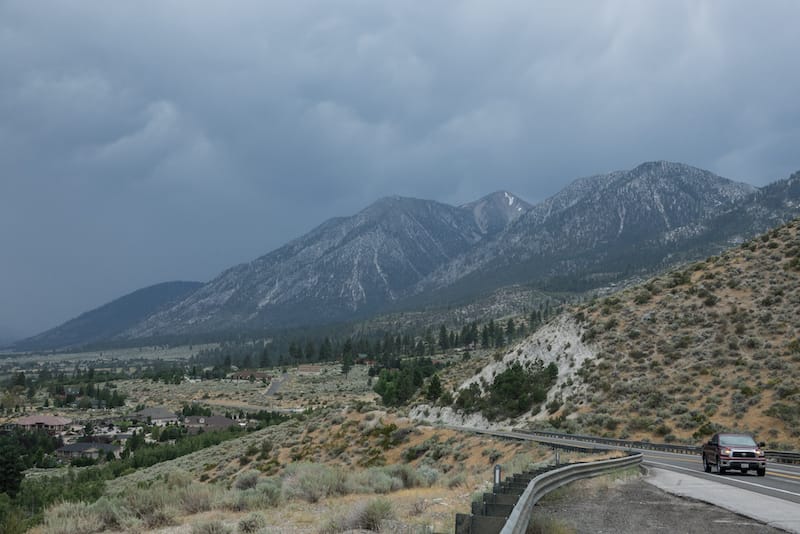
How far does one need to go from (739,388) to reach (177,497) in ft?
119

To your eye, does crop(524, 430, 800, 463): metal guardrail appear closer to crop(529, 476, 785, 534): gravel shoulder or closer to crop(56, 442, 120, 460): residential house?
crop(529, 476, 785, 534): gravel shoulder

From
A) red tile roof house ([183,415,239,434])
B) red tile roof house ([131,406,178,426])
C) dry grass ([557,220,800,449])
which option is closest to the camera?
dry grass ([557,220,800,449])

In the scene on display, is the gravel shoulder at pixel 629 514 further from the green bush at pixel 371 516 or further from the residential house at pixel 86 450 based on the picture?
the residential house at pixel 86 450

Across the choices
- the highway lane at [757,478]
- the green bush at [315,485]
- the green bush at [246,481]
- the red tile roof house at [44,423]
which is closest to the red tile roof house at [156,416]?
the red tile roof house at [44,423]

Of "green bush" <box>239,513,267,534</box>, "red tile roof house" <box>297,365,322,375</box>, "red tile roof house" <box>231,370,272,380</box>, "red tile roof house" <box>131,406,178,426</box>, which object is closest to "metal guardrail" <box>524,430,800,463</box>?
"green bush" <box>239,513,267,534</box>

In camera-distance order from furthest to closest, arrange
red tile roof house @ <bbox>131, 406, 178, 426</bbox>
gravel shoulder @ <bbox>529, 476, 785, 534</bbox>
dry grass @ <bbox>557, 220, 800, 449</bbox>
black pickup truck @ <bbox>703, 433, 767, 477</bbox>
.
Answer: red tile roof house @ <bbox>131, 406, 178, 426</bbox> → dry grass @ <bbox>557, 220, 800, 449</bbox> → black pickup truck @ <bbox>703, 433, 767, 477</bbox> → gravel shoulder @ <bbox>529, 476, 785, 534</bbox>

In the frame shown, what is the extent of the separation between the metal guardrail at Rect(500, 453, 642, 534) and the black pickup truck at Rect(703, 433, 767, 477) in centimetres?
246

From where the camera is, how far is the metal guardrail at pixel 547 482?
7.33 metres

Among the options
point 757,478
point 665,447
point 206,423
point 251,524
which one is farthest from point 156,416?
point 251,524

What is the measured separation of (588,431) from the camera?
4128cm

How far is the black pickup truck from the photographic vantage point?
19.6 m

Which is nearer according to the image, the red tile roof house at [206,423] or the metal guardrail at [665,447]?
the metal guardrail at [665,447]

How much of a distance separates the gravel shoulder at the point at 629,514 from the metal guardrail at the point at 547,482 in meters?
0.29

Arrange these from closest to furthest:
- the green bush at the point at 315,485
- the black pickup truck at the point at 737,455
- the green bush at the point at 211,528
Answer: the green bush at the point at 211,528
the green bush at the point at 315,485
the black pickup truck at the point at 737,455
